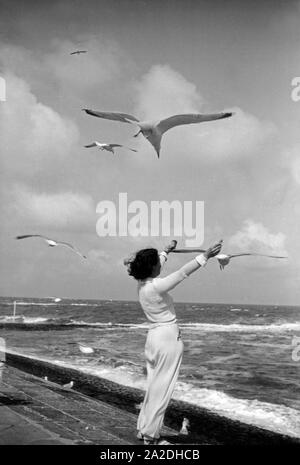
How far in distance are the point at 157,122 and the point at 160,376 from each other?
2.26 m

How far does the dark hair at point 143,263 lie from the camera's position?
3.97 m

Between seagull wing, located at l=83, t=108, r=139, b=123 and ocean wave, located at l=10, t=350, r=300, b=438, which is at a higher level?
seagull wing, located at l=83, t=108, r=139, b=123

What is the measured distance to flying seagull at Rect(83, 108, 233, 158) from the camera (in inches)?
169

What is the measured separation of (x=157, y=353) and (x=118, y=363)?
35.2ft

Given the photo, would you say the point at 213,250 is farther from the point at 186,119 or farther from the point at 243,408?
the point at 243,408

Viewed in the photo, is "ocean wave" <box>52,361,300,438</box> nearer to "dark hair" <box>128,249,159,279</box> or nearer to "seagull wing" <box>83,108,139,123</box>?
"dark hair" <box>128,249,159,279</box>

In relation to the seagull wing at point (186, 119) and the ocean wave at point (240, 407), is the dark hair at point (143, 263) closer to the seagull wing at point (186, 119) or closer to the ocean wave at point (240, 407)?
the seagull wing at point (186, 119)

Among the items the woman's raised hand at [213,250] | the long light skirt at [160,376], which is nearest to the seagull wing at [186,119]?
the woman's raised hand at [213,250]

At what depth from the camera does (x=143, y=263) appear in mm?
3967

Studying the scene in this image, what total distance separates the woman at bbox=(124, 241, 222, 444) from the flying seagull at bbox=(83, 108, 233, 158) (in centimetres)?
113

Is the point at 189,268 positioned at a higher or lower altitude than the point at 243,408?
higher

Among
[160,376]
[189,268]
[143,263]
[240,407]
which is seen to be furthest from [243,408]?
[189,268]

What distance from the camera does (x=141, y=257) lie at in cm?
398

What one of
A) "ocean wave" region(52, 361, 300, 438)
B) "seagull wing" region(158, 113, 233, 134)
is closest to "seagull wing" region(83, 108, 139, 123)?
"seagull wing" region(158, 113, 233, 134)
